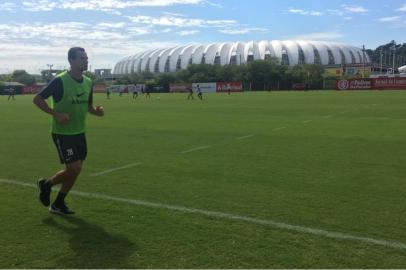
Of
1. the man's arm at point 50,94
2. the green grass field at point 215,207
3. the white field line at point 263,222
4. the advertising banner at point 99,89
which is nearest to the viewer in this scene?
the green grass field at point 215,207

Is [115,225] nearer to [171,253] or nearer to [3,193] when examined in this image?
[171,253]

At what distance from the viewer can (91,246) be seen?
5.06 m

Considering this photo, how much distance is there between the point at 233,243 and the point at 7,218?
2806 millimetres

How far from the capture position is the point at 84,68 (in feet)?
19.7

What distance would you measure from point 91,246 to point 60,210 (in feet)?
4.53

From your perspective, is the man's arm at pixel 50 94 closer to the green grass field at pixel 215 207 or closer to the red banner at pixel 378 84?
the green grass field at pixel 215 207

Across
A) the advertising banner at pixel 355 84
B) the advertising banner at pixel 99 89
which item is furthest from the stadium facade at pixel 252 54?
the advertising banner at pixel 355 84

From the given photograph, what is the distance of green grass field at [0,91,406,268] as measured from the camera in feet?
15.5

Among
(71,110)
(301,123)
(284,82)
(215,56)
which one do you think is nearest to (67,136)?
(71,110)

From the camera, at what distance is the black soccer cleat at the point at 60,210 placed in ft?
20.5

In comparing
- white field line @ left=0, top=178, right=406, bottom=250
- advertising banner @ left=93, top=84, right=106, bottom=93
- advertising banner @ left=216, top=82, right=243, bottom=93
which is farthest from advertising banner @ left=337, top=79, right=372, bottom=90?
white field line @ left=0, top=178, right=406, bottom=250

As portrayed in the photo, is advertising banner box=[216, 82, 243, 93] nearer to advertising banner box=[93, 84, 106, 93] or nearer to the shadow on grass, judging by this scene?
advertising banner box=[93, 84, 106, 93]

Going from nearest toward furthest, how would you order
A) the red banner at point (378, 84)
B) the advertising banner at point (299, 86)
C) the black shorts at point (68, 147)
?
the black shorts at point (68, 147), the red banner at point (378, 84), the advertising banner at point (299, 86)

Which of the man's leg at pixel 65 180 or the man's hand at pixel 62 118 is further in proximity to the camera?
the man's leg at pixel 65 180
